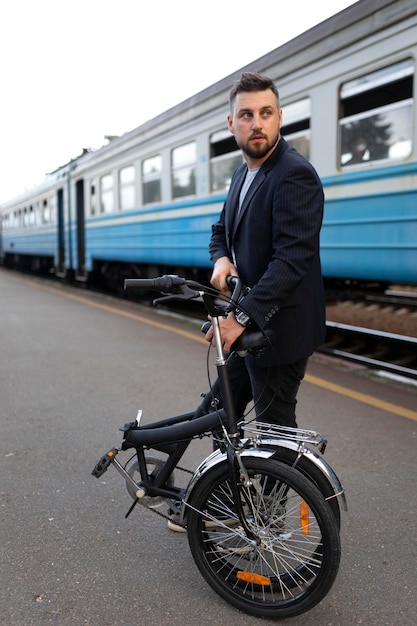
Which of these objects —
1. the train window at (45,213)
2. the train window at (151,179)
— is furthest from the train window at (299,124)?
the train window at (45,213)

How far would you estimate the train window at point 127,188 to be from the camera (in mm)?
10695

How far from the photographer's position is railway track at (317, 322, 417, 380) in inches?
228

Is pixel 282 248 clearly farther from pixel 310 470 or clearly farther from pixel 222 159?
pixel 222 159

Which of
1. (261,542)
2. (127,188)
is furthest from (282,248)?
(127,188)

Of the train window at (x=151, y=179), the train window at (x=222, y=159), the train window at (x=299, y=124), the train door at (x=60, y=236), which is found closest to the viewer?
the train window at (x=299, y=124)

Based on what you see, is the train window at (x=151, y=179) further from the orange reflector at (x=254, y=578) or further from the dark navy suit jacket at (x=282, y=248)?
the orange reflector at (x=254, y=578)

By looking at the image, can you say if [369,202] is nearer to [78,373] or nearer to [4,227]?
[78,373]

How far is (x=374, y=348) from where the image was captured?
6.43 m

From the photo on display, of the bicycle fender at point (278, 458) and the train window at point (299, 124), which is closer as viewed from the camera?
the bicycle fender at point (278, 458)

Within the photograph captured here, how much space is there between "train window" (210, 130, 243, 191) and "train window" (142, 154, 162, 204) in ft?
5.88

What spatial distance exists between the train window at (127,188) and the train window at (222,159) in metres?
2.98

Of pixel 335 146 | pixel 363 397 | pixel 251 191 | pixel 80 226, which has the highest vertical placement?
pixel 335 146

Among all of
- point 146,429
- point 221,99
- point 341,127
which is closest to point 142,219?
point 221,99

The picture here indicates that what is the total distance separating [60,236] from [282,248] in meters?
15.0
